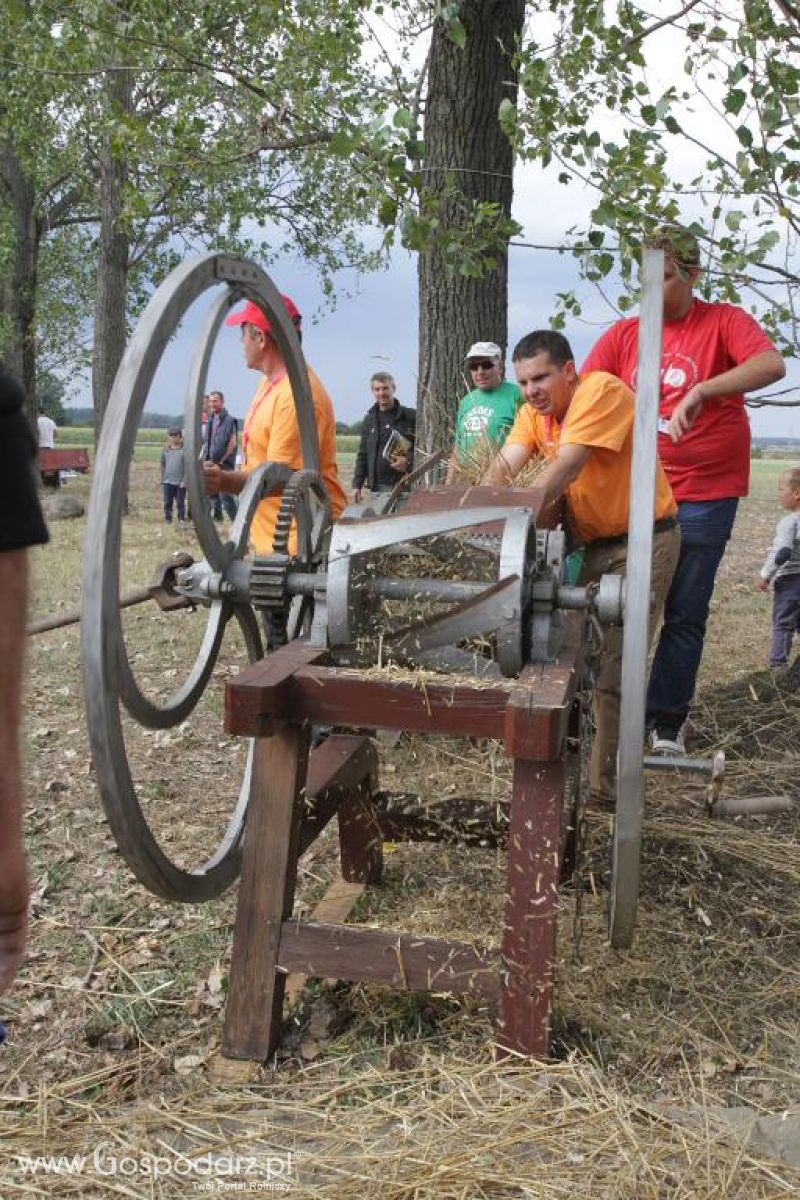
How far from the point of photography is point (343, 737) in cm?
364

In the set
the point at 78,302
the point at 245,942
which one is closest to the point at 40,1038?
the point at 245,942

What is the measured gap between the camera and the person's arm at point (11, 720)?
1.35 meters

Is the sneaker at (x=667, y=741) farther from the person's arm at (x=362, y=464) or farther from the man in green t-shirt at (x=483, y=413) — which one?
the person's arm at (x=362, y=464)

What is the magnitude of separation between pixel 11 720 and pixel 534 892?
1.58m

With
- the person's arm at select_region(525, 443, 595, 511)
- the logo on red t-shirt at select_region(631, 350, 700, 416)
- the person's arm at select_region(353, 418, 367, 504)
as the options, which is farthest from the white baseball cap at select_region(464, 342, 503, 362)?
the person's arm at select_region(353, 418, 367, 504)

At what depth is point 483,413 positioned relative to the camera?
524 centimetres

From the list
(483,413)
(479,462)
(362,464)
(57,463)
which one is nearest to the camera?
(479,462)

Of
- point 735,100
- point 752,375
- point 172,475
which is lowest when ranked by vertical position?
point 172,475

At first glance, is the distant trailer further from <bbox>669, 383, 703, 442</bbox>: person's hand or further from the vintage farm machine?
the vintage farm machine

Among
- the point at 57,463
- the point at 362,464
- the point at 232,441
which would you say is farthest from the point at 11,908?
the point at 57,463

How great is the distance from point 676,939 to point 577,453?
5.06 ft

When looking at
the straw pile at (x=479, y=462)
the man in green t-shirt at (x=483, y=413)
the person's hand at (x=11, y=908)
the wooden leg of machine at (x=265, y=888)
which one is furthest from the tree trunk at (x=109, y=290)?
the person's hand at (x=11, y=908)

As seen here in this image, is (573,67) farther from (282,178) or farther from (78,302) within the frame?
(78,302)

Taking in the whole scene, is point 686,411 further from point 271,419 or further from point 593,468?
point 271,419
